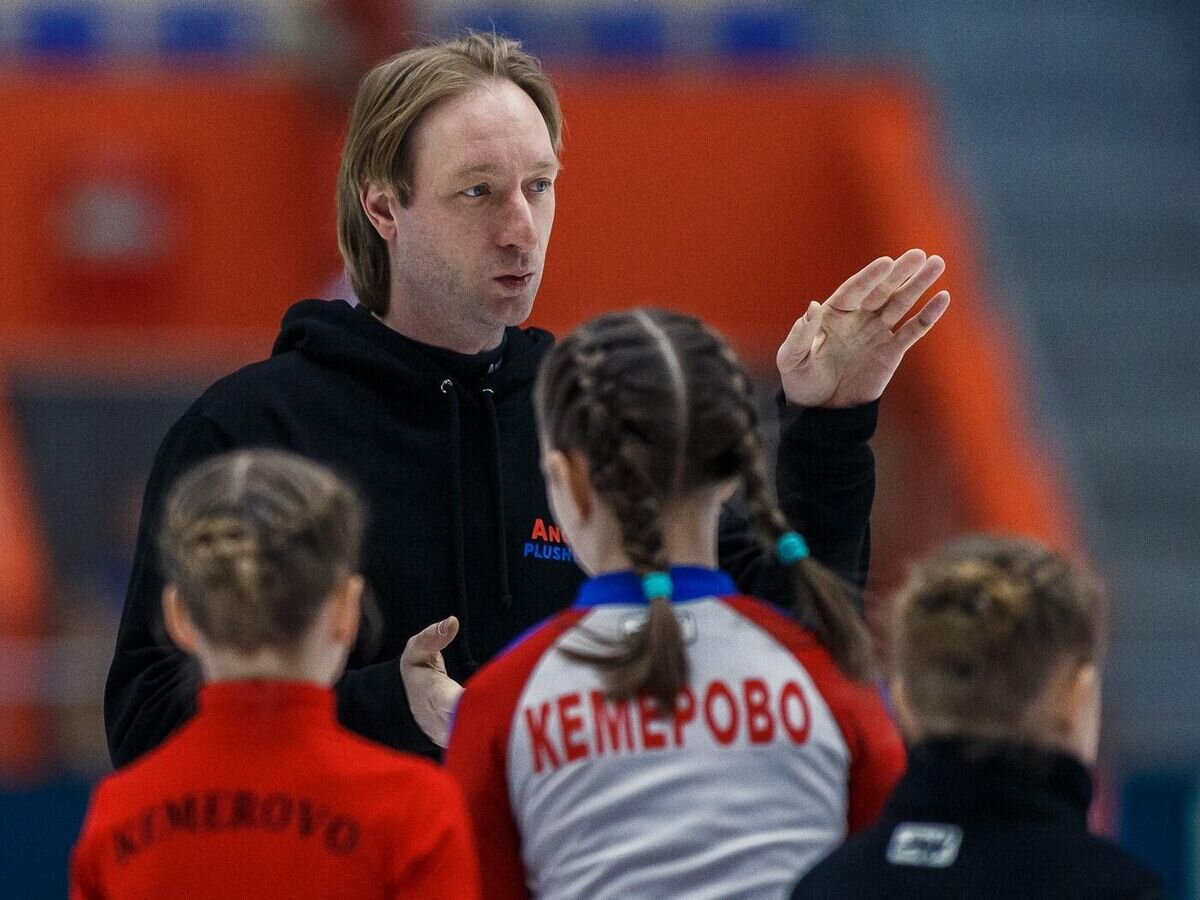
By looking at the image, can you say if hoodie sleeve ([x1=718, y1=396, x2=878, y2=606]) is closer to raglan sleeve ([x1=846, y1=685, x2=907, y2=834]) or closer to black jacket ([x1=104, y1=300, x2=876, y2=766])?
black jacket ([x1=104, y1=300, x2=876, y2=766])

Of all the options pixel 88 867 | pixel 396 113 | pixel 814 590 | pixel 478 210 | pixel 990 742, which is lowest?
pixel 88 867

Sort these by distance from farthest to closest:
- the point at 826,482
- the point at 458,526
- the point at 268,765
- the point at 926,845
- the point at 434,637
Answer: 1. the point at 458,526
2. the point at 826,482
3. the point at 434,637
4. the point at 268,765
5. the point at 926,845

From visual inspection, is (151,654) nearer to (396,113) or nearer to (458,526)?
(458,526)

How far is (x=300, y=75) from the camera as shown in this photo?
1020 cm

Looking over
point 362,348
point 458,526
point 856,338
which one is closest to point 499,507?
point 458,526

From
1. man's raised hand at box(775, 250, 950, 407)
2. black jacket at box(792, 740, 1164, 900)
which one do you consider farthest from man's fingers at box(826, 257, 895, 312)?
black jacket at box(792, 740, 1164, 900)

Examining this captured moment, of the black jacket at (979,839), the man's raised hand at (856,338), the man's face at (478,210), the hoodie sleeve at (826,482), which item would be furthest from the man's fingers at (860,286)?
the black jacket at (979,839)

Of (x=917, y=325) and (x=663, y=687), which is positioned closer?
(x=663, y=687)

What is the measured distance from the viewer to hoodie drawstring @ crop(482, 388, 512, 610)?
2.67 meters

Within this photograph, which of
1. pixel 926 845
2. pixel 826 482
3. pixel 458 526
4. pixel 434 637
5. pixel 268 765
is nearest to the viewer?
pixel 926 845

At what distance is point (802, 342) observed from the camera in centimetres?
254

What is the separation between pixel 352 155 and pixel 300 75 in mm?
7593

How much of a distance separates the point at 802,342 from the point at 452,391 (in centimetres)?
48

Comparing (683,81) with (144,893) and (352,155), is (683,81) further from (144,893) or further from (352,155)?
(144,893)
